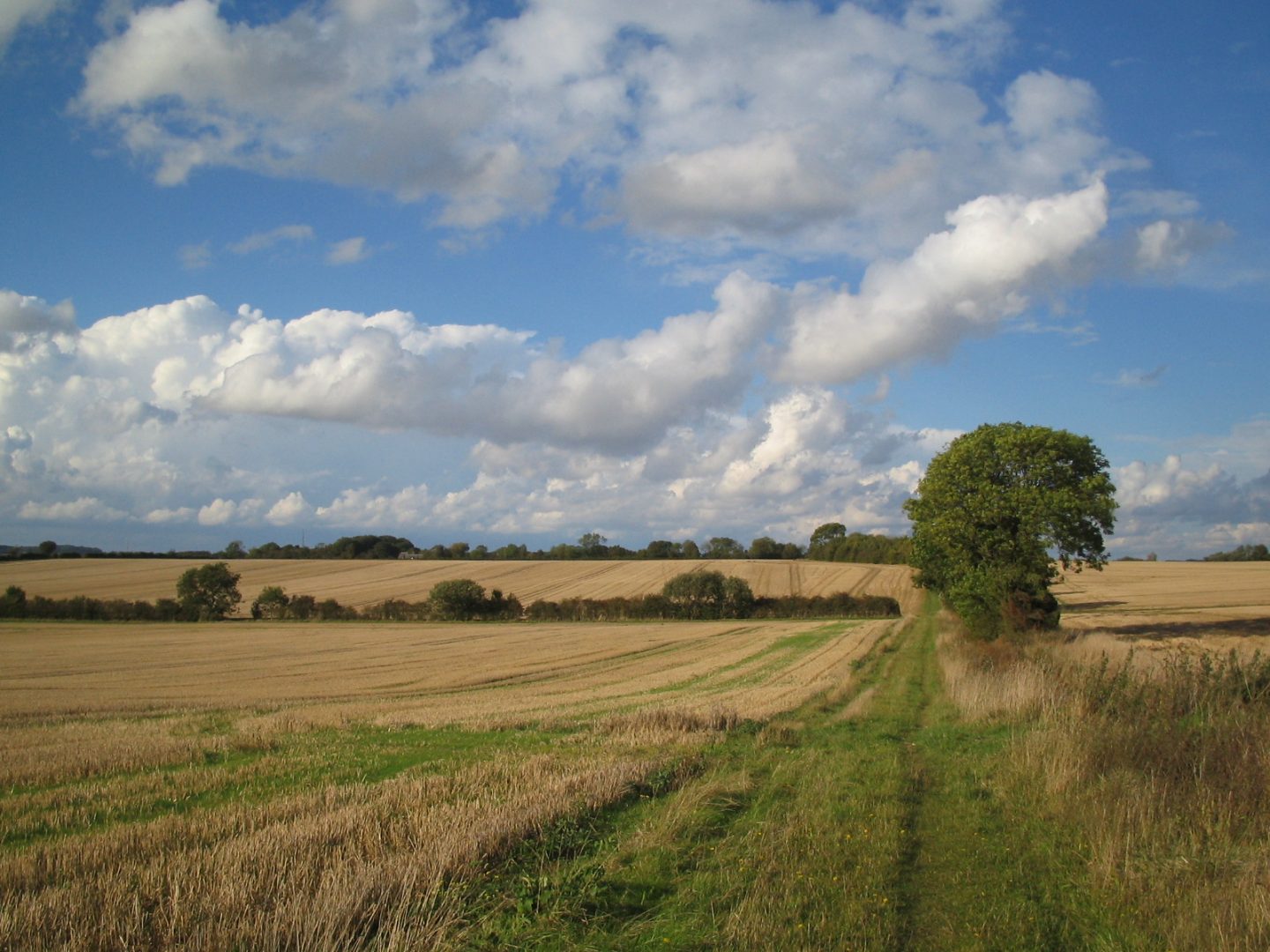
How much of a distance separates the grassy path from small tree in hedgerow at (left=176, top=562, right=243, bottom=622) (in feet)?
272

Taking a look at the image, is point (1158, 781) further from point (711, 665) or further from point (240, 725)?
point (711, 665)

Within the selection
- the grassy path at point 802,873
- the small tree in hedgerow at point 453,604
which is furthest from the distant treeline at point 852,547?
the grassy path at point 802,873

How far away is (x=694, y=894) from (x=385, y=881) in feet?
8.95

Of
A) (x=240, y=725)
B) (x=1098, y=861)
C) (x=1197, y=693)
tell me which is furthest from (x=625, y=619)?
(x=1098, y=861)

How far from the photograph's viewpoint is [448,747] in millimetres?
14750

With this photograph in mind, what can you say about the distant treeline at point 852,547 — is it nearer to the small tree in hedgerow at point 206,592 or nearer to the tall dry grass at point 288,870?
the small tree in hedgerow at point 206,592

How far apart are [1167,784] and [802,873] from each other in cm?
514

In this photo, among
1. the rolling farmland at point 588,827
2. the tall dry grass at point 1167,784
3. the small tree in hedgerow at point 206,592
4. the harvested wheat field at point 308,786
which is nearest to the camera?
the harvested wheat field at point 308,786

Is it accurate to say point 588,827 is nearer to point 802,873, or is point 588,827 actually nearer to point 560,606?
point 802,873

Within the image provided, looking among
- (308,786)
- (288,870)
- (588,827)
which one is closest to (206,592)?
(308,786)

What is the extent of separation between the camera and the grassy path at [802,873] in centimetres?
641

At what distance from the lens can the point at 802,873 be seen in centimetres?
768

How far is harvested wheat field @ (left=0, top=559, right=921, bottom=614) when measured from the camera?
286 ft

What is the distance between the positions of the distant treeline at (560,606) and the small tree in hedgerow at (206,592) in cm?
24
